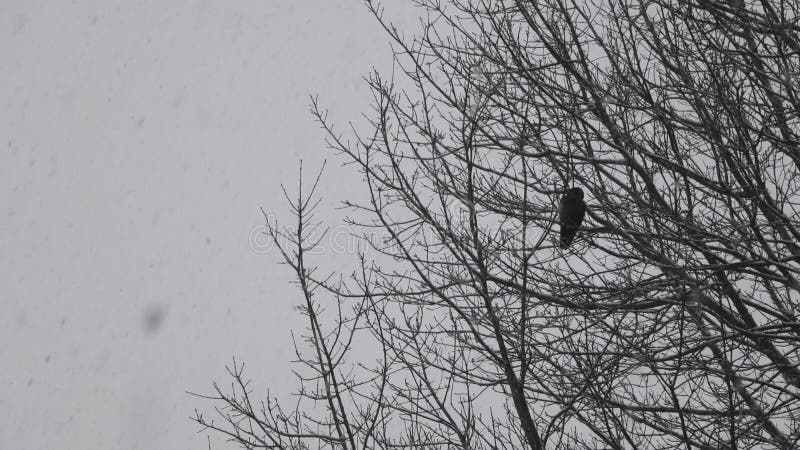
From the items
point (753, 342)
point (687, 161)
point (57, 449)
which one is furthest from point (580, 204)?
point (57, 449)

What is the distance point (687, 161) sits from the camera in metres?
4.67

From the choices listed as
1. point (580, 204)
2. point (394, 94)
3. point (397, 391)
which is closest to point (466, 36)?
point (394, 94)

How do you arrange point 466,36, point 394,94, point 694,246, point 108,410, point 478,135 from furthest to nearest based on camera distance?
point 108,410
point 466,36
point 478,135
point 394,94
point 694,246

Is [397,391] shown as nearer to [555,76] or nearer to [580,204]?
[580,204]

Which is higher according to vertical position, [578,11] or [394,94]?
[578,11]

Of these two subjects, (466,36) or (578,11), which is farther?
(466,36)

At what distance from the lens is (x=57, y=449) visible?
17425cm

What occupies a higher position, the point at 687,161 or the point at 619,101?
the point at 619,101

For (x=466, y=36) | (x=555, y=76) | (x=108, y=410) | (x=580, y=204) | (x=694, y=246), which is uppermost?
(x=108, y=410)

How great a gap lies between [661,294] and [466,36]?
267 centimetres

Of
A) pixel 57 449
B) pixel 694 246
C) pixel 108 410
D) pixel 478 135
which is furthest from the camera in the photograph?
pixel 108 410

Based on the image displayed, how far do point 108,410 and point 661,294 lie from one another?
220 m

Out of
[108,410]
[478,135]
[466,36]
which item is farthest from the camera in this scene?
[108,410]

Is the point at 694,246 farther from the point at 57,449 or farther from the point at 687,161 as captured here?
the point at 57,449
